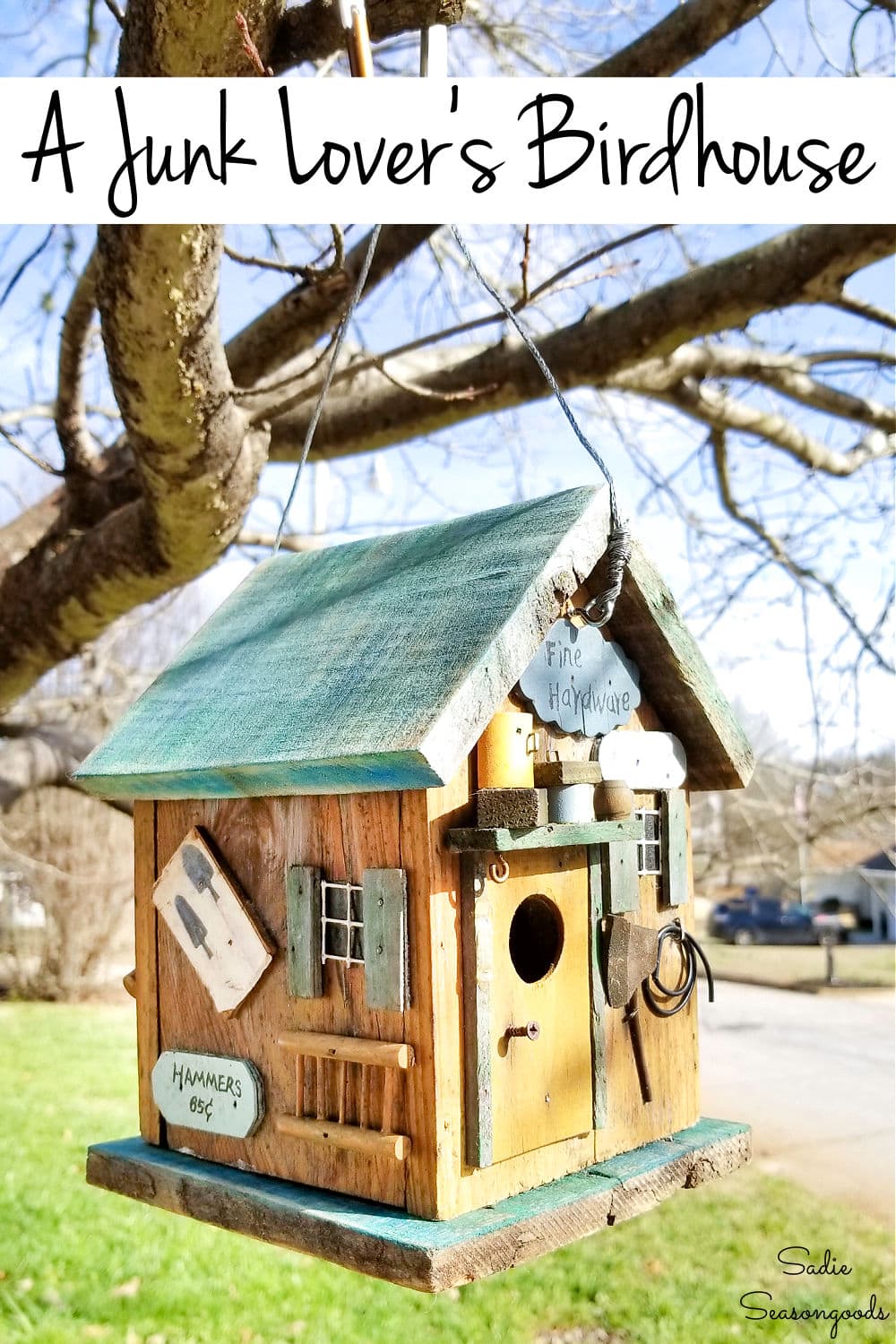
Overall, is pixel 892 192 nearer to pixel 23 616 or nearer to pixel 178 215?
pixel 178 215

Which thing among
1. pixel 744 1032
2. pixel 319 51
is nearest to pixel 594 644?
pixel 319 51

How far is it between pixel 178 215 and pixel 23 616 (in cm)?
196

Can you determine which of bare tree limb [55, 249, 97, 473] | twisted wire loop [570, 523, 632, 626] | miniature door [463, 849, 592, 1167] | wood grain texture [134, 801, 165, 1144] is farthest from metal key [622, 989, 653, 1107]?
bare tree limb [55, 249, 97, 473]

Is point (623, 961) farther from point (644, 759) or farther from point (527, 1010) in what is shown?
point (644, 759)

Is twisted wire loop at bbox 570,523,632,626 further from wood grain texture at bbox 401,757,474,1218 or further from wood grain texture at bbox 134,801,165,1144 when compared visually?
wood grain texture at bbox 134,801,165,1144

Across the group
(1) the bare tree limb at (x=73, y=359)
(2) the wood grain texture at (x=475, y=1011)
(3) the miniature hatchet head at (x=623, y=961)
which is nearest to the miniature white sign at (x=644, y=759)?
(3) the miniature hatchet head at (x=623, y=961)

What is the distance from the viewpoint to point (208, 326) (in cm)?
252

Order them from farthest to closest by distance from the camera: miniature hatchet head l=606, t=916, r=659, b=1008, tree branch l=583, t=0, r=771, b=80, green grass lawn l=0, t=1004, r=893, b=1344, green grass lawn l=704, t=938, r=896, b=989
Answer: green grass lawn l=704, t=938, r=896, b=989
green grass lawn l=0, t=1004, r=893, b=1344
tree branch l=583, t=0, r=771, b=80
miniature hatchet head l=606, t=916, r=659, b=1008

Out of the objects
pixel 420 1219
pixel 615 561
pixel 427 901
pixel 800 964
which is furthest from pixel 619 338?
pixel 800 964

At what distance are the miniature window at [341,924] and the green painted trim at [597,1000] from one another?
434 mm

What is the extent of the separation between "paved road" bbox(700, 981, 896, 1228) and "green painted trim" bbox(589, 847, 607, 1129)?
459 cm

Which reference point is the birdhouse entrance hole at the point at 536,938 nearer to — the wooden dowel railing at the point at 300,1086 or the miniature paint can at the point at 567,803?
the miniature paint can at the point at 567,803

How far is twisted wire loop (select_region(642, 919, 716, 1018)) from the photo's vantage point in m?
2.06

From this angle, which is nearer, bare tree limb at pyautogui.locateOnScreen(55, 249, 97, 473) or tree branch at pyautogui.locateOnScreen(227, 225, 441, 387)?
tree branch at pyautogui.locateOnScreen(227, 225, 441, 387)
